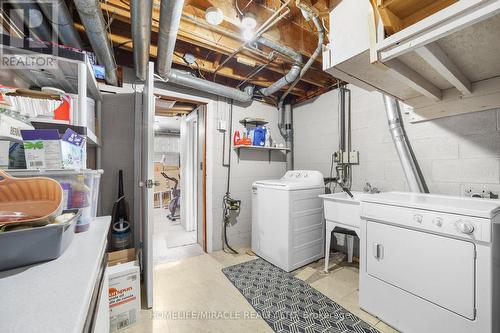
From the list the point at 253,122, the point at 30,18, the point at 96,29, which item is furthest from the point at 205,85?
the point at 30,18

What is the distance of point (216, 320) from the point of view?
5.12 ft

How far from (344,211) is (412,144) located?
960 millimetres

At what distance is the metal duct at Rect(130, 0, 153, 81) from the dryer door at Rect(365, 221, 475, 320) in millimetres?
2082

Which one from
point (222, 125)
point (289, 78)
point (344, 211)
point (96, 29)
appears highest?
point (289, 78)

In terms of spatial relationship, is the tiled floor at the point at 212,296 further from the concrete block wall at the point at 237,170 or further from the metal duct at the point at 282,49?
the metal duct at the point at 282,49

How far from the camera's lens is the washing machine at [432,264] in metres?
1.09

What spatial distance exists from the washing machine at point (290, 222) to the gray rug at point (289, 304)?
228 millimetres

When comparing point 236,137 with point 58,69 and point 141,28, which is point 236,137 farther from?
point 58,69

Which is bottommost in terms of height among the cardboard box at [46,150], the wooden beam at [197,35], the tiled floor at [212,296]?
the tiled floor at [212,296]

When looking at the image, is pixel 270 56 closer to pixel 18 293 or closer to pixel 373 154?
pixel 373 154

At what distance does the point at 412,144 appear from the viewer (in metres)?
2.04

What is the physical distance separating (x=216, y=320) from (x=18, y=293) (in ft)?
4.55

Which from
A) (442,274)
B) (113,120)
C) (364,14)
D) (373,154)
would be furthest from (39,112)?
(373,154)

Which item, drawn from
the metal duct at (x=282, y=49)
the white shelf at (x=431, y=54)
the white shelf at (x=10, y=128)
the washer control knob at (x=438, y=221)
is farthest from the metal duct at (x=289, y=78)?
the white shelf at (x=10, y=128)
